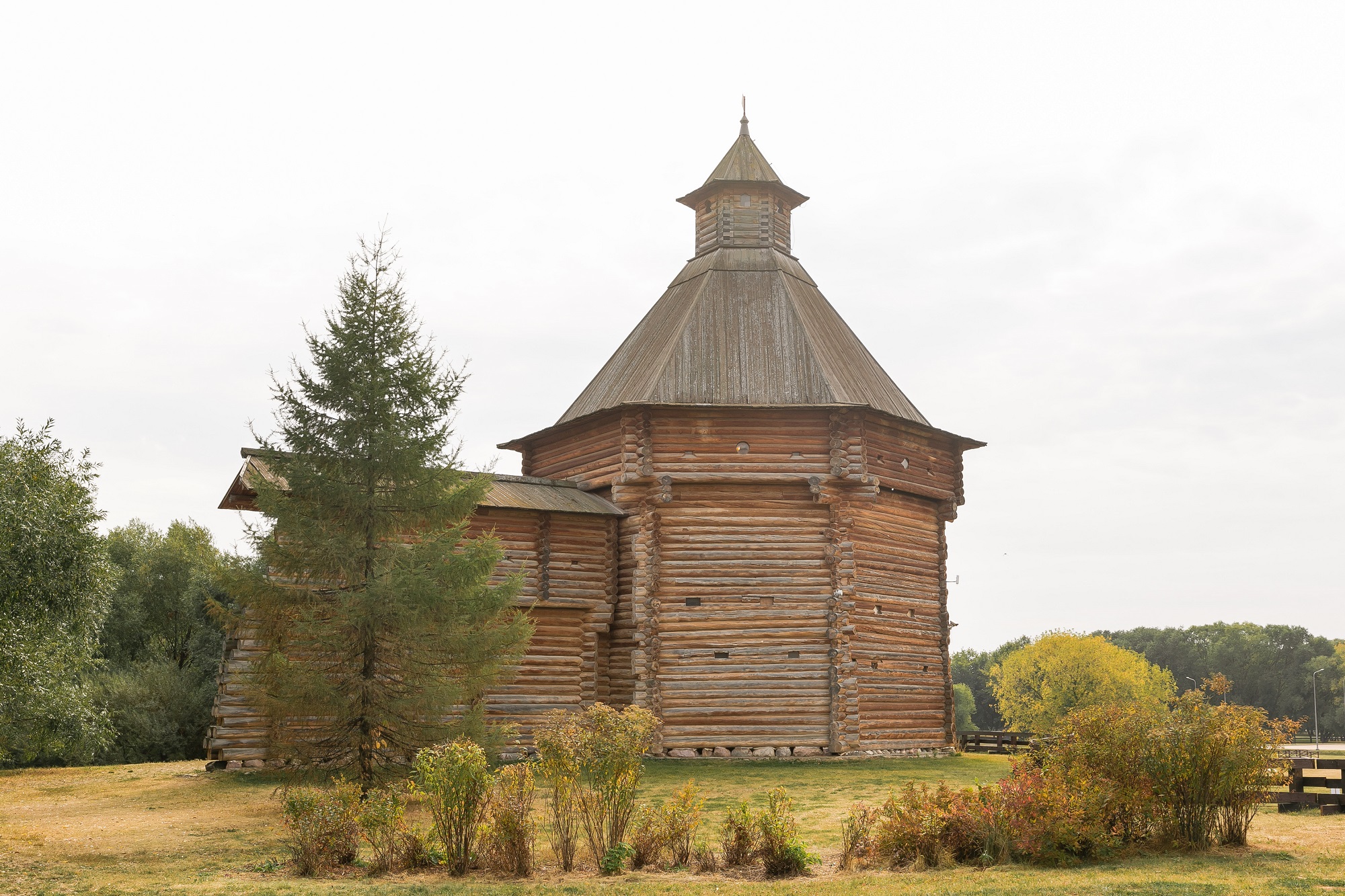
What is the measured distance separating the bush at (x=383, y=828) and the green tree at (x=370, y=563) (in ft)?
10.7

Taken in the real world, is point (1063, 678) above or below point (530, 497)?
below

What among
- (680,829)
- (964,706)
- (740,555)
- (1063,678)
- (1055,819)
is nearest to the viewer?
(1055,819)

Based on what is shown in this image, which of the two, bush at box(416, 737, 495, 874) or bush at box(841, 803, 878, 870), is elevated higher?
bush at box(416, 737, 495, 874)

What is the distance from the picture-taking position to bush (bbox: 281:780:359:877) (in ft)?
38.0

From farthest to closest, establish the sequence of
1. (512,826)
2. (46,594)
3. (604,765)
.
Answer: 1. (46,594)
2. (604,765)
3. (512,826)

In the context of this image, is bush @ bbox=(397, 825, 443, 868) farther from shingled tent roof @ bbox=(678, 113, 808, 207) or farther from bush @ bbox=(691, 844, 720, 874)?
shingled tent roof @ bbox=(678, 113, 808, 207)

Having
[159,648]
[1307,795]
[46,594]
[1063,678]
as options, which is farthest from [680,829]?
[1063,678]

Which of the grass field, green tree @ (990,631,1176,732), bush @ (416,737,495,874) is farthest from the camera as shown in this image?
green tree @ (990,631,1176,732)

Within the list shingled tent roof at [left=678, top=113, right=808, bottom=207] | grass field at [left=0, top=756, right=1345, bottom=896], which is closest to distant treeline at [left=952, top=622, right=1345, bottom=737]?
shingled tent roof at [left=678, top=113, right=808, bottom=207]

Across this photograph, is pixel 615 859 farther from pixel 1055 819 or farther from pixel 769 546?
pixel 769 546

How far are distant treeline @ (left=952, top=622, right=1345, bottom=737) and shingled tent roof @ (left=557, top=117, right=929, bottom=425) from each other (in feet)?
192

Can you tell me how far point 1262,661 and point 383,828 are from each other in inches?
3502

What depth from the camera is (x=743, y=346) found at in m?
27.5

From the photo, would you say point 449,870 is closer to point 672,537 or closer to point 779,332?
point 672,537
